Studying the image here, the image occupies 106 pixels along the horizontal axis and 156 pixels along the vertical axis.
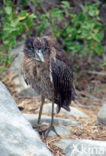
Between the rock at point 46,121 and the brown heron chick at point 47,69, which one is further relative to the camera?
the rock at point 46,121

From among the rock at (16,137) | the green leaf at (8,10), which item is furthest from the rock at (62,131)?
the green leaf at (8,10)

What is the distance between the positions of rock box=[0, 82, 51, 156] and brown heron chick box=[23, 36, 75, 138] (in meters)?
1.09

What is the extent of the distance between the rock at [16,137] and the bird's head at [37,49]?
1.09m

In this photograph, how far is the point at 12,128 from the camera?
10.3ft

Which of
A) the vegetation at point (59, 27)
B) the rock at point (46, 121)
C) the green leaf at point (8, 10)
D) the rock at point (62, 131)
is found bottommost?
the rock at point (46, 121)

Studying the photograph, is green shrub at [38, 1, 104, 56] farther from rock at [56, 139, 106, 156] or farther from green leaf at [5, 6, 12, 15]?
rock at [56, 139, 106, 156]

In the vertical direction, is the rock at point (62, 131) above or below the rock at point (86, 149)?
below

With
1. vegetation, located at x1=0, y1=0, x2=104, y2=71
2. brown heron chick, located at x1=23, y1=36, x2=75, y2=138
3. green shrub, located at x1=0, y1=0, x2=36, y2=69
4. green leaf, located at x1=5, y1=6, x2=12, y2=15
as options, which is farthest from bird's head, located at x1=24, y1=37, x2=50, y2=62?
green leaf, located at x1=5, y1=6, x2=12, y2=15

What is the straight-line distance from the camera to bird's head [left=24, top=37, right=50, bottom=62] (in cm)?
438

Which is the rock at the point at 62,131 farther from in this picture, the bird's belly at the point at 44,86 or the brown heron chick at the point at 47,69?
the bird's belly at the point at 44,86

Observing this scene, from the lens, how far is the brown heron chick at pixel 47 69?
14.6 ft

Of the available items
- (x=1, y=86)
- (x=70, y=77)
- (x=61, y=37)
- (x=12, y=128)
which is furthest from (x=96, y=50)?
(x=12, y=128)

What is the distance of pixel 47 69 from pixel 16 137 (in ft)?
5.28

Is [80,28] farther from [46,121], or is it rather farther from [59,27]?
[46,121]
